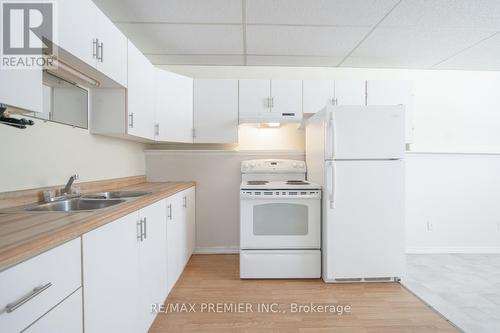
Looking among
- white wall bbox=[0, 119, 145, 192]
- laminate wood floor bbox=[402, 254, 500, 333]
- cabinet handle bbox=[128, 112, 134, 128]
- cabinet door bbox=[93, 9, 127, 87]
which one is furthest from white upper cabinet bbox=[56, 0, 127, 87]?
laminate wood floor bbox=[402, 254, 500, 333]

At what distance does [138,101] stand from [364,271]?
241cm

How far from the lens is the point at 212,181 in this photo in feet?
10.4

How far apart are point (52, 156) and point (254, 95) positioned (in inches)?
76.0

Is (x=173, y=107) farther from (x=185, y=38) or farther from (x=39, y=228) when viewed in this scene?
(x=39, y=228)

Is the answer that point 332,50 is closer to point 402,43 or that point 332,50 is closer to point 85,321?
point 402,43

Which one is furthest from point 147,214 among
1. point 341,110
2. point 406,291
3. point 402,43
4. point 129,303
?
point 402,43

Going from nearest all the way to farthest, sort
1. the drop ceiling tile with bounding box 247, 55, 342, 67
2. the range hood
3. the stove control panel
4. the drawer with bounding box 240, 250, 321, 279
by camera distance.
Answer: the drawer with bounding box 240, 250, 321, 279 → the range hood → the drop ceiling tile with bounding box 247, 55, 342, 67 → the stove control panel

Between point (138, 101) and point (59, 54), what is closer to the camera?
point (59, 54)

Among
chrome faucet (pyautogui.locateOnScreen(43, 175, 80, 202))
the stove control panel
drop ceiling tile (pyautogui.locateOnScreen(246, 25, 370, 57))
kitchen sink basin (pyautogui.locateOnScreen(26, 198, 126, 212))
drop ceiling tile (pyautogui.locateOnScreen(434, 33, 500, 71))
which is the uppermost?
drop ceiling tile (pyautogui.locateOnScreen(246, 25, 370, 57))

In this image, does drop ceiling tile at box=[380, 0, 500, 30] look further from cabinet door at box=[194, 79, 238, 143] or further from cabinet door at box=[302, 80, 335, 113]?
cabinet door at box=[194, 79, 238, 143]

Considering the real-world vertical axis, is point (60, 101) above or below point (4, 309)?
above

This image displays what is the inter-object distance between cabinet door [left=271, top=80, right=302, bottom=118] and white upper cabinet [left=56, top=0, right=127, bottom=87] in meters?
1.52

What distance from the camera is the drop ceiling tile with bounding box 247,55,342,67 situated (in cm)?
287

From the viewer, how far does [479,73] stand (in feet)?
10.7
